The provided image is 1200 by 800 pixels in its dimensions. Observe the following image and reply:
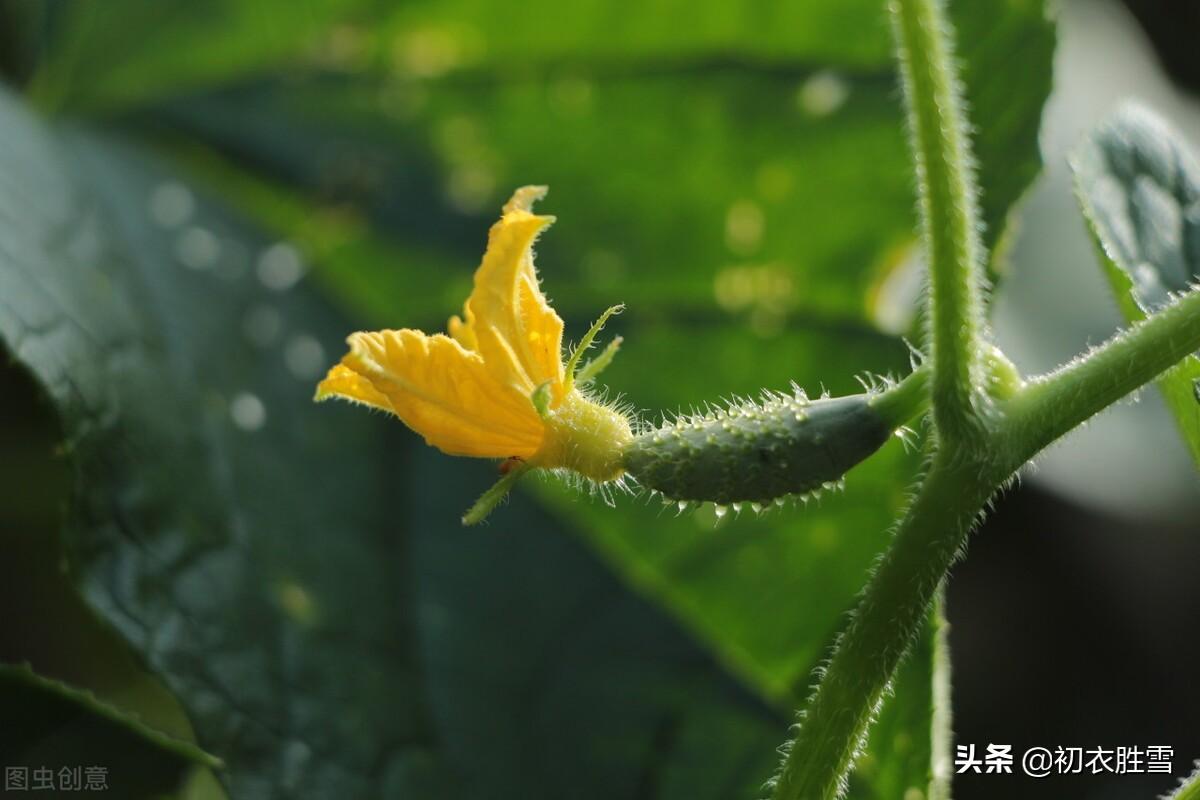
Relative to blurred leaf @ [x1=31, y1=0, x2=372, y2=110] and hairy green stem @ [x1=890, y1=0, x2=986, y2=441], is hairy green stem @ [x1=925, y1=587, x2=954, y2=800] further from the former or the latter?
blurred leaf @ [x1=31, y1=0, x2=372, y2=110]

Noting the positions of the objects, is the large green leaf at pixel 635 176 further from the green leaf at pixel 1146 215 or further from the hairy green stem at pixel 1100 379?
the hairy green stem at pixel 1100 379

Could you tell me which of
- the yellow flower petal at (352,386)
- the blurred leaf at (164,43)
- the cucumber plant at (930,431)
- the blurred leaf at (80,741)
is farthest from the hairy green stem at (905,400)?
the blurred leaf at (164,43)

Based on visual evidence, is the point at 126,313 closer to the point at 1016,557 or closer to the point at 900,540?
the point at 900,540

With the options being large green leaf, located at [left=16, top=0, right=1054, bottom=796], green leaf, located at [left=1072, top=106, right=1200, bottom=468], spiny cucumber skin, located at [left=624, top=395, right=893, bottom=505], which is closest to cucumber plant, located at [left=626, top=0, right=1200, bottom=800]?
spiny cucumber skin, located at [left=624, top=395, right=893, bottom=505]

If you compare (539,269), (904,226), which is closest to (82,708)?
(539,269)

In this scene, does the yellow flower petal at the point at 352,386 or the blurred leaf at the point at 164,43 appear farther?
the blurred leaf at the point at 164,43
